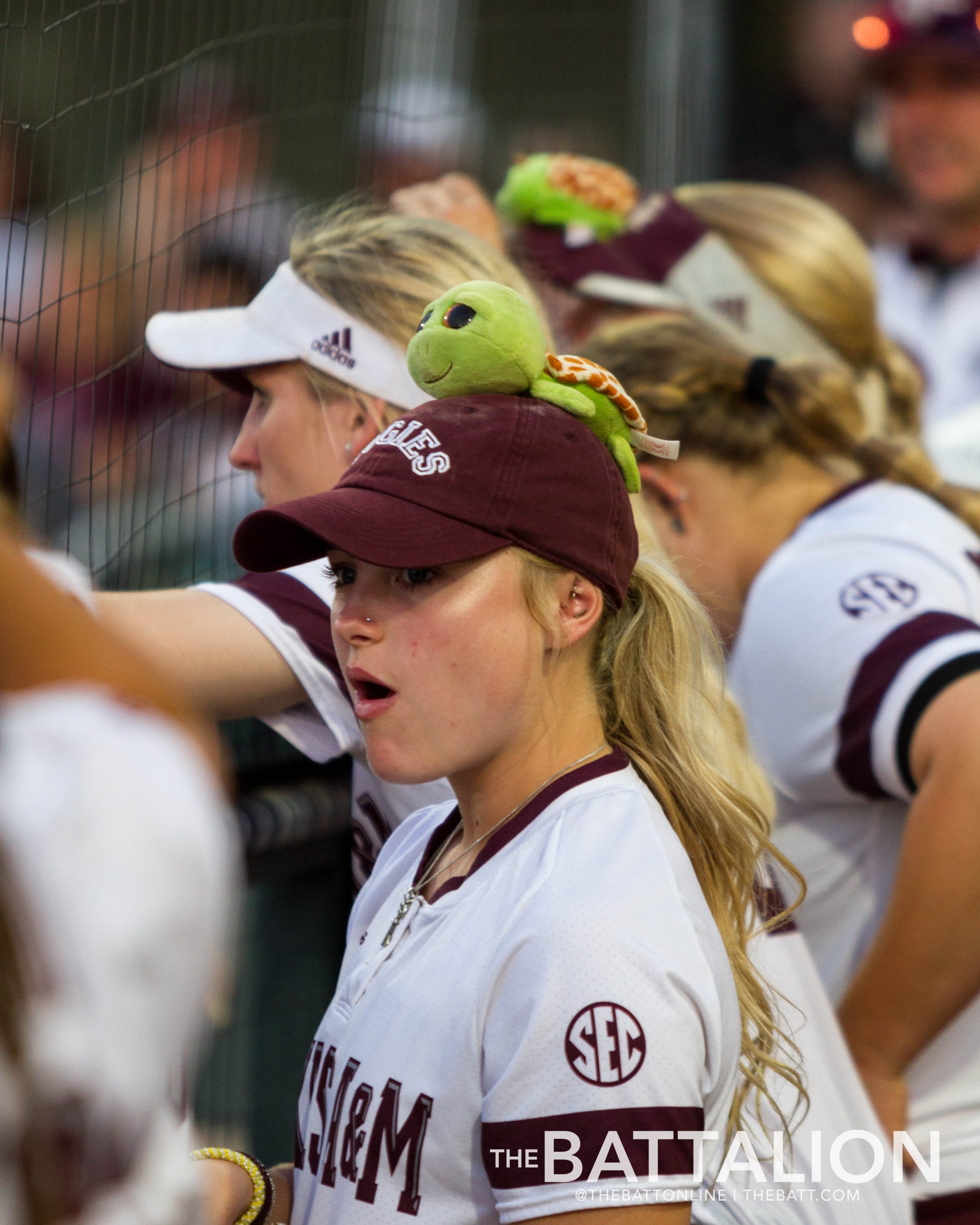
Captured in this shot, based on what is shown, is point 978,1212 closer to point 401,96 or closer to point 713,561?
point 713,561

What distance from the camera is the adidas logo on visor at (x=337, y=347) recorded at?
213cm

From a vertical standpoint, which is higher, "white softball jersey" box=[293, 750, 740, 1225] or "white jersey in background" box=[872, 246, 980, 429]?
"white softball jersey" box=[293, 750, 740, 1225]

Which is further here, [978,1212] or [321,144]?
[321,144]

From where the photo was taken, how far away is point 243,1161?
167cm

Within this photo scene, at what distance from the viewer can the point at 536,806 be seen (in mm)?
1590

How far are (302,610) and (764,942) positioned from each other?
0.78m

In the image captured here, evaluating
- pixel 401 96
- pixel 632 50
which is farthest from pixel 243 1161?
pixel 632 50

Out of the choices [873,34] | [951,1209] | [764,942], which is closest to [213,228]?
[764,942]

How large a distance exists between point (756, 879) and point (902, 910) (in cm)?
54

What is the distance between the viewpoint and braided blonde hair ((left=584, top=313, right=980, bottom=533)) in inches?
108

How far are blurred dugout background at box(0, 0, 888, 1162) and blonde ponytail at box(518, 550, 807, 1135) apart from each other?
0.77m

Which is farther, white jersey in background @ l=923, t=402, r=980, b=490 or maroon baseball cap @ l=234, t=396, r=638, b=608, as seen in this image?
white jersey in background @ l=923, t=402, r=980, b=490

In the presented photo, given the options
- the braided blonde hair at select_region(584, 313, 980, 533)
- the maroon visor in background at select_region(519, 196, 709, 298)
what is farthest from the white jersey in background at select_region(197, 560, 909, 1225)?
the maroon visor in background at select_region(519, 196, 709, 298)

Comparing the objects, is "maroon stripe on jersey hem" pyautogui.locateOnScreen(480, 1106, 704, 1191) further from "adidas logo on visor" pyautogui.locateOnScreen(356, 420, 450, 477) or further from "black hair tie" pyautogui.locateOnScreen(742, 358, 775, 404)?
"black hair tie" pyautogui.locateOnScreen(742, 358, 775, 404)
